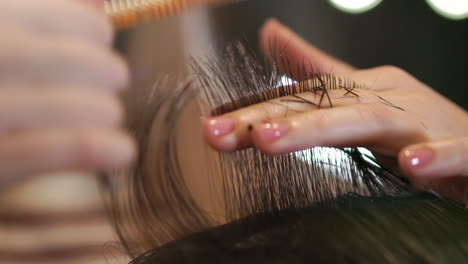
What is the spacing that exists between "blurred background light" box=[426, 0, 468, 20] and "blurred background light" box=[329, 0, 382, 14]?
0.23 m

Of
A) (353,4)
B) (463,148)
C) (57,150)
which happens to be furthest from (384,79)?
(353,4)

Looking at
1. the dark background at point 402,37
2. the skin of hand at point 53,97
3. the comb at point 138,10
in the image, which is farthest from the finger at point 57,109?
Result: the dark background at point 402,37

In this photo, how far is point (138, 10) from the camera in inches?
43.8

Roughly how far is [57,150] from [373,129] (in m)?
0.30

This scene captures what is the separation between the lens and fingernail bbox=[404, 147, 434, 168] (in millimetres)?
403

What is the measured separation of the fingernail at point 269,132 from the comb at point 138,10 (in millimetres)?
794

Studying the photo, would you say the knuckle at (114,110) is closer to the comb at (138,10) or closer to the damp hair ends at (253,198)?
the damp hair ends at (253,198)

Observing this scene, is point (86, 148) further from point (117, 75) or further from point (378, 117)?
point (378, 117)

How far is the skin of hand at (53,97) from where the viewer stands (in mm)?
406

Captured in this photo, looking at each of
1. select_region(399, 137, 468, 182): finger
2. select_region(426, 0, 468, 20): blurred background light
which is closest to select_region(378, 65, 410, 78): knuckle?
select_region(399, 137, 468, 182): finger

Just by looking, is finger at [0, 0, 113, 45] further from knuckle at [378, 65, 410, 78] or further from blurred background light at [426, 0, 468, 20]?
blurred background light at [426, 0, 468, 20]

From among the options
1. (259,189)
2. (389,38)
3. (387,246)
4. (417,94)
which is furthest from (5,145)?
(389,38)

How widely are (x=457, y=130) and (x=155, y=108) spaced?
37cm

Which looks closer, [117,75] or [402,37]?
[117,75]
